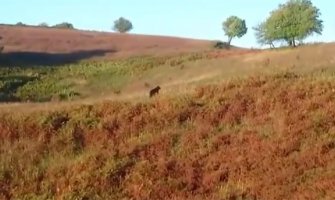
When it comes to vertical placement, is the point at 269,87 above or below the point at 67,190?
above

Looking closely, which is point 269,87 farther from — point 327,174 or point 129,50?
point 129,50

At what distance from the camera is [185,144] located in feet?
70.0

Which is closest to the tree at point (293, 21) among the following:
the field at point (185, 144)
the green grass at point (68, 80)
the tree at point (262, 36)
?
the tree at point (262, 36)

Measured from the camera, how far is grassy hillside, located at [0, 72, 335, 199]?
A: 1883cm

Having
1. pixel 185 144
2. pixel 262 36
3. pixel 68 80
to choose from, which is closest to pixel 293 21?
pixel 262 36

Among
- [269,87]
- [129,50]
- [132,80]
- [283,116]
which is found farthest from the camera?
[129,50]

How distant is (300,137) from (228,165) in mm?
2617

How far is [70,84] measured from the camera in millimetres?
56719

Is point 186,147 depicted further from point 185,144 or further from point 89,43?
point 89,43

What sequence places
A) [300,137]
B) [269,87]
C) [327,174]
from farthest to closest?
[269,87] < [300,137] < [327,174]

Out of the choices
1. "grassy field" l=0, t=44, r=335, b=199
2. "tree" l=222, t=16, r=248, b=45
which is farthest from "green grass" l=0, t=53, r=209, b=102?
"tree" l=222, t=16, r=248, b=45

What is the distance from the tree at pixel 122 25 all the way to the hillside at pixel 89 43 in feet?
240

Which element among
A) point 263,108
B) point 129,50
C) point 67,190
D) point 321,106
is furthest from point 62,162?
point 129,50

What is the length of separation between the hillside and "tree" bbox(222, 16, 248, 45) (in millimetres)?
17279
